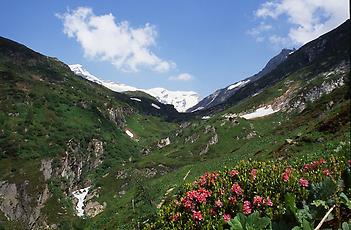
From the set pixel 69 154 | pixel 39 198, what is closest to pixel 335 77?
pixel 69 154

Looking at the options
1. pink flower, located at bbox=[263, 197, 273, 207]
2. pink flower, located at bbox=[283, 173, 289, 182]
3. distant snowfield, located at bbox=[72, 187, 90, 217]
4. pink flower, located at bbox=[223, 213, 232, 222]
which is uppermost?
pink flower, located at bbox=[283, 173, 289, 182]

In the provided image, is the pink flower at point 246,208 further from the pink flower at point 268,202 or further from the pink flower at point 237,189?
the pink flower at point 237,189

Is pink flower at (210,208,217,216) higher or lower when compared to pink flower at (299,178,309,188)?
lower

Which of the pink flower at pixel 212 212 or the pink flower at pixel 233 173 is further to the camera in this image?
the pink flower at pixel 233 173

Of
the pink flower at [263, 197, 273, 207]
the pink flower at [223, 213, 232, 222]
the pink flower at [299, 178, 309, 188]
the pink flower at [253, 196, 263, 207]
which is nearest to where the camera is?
the pink flower at [223, 213, 232, 222]

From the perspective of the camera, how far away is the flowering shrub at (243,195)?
27.6ft

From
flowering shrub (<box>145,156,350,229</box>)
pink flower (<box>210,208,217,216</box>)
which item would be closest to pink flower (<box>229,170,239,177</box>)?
flowering shrub (<box>145,156,350,229</box>)

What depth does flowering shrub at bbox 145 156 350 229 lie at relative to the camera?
842 centimetres

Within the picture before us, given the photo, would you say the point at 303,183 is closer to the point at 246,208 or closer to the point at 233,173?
the point at 246,208

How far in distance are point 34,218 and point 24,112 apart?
74000mm

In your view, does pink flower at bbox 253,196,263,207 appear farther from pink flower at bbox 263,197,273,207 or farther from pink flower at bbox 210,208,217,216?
pink flower at bbox 210,208,217,216

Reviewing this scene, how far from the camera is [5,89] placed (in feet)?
656

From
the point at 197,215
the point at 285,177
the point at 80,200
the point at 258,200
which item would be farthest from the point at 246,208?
the point at 80,200

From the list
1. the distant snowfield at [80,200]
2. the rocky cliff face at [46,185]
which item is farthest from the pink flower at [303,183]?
the distant snowfield at [80,200]
